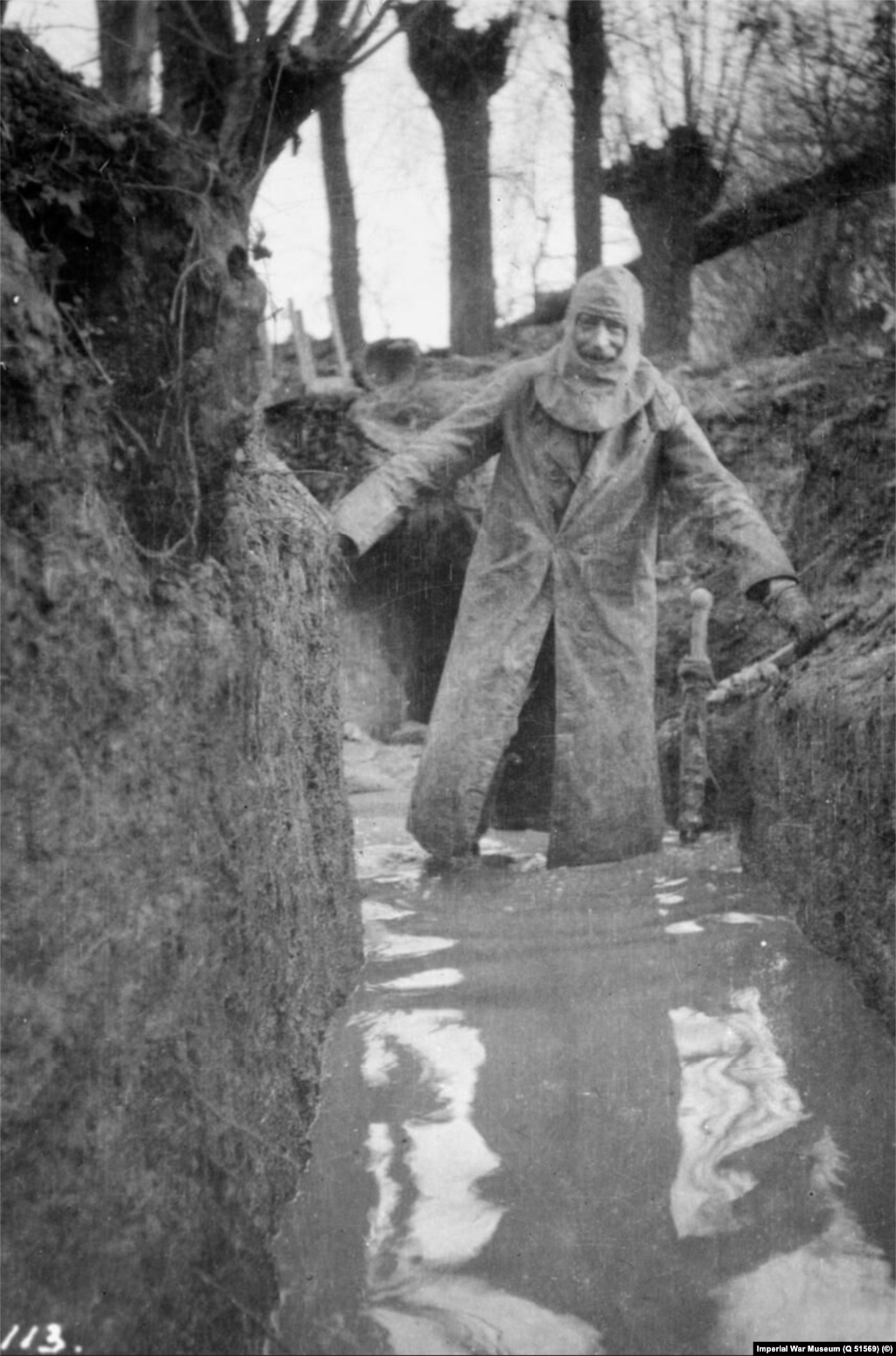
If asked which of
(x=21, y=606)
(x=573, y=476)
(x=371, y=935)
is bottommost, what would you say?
(x=371, y=935)

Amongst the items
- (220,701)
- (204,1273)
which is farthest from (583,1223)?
(220,701)

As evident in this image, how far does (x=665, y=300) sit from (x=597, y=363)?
290mm

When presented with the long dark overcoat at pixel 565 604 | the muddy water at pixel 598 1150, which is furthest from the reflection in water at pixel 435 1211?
the long dark overcoat at pixel 565 604

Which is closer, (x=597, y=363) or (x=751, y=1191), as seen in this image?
(x=751, y=1191)

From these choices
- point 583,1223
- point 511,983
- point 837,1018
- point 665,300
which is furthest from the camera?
point 665,300

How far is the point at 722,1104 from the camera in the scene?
223cm

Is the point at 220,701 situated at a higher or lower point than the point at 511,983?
higher

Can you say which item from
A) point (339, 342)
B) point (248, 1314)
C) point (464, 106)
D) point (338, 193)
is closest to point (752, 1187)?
point (248, 1314)

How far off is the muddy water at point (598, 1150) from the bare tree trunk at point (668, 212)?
1.96 metres

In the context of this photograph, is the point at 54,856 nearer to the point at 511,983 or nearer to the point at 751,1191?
the point at 751,1191

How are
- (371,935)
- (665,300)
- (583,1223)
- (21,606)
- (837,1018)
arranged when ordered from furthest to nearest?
(665,300) → (371,935) → (837,1018) → (583,1223) → (21,606)

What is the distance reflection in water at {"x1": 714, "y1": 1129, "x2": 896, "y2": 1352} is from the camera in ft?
4.99

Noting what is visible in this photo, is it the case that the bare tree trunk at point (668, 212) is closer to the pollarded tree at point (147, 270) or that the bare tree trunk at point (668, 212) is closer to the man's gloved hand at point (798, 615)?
the man's gloved hand at point (798, 615)

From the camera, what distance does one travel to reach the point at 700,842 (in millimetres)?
4516
